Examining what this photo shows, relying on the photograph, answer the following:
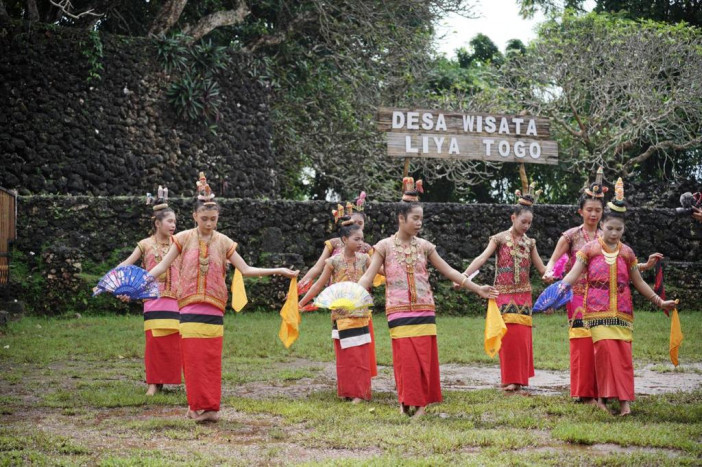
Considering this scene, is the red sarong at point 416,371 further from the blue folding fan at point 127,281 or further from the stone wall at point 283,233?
the stone wall at point 283,233

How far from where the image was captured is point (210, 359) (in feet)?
23.2

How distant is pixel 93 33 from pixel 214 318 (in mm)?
11809

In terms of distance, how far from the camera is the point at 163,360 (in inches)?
337

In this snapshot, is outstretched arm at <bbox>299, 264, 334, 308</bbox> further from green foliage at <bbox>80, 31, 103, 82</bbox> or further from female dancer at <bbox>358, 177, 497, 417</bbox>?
green foliage at <bbox>80, 31, 103, 82</bbox>

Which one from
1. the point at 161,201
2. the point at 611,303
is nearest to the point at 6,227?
the point at 161,201

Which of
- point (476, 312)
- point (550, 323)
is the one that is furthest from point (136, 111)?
point (550, 323)

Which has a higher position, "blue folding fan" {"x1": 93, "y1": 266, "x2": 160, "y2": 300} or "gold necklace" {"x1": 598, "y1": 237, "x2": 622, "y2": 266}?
"gold necklace" {"x1": 598, "y1": 237, "x2": 622, "y2": 266}

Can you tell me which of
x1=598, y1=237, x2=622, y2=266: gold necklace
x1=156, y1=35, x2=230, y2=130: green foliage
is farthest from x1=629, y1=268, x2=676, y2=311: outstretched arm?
x1=156, y1=35, x2=230, y2=130: green foliage

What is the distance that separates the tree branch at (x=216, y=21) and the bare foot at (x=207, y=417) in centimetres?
1449

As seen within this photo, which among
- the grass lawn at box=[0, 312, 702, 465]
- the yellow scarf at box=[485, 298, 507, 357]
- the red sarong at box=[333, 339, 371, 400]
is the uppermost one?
the yellow scarf at box=[485, 298, 507, 357]

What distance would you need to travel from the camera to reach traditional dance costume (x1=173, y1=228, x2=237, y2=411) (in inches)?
276

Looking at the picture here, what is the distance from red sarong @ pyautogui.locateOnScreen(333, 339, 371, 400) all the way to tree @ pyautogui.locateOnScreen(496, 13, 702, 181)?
15.0 metres

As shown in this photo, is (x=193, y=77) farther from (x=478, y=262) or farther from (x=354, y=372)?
(x=354, y=372)

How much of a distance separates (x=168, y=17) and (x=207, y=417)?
14.3 metres
